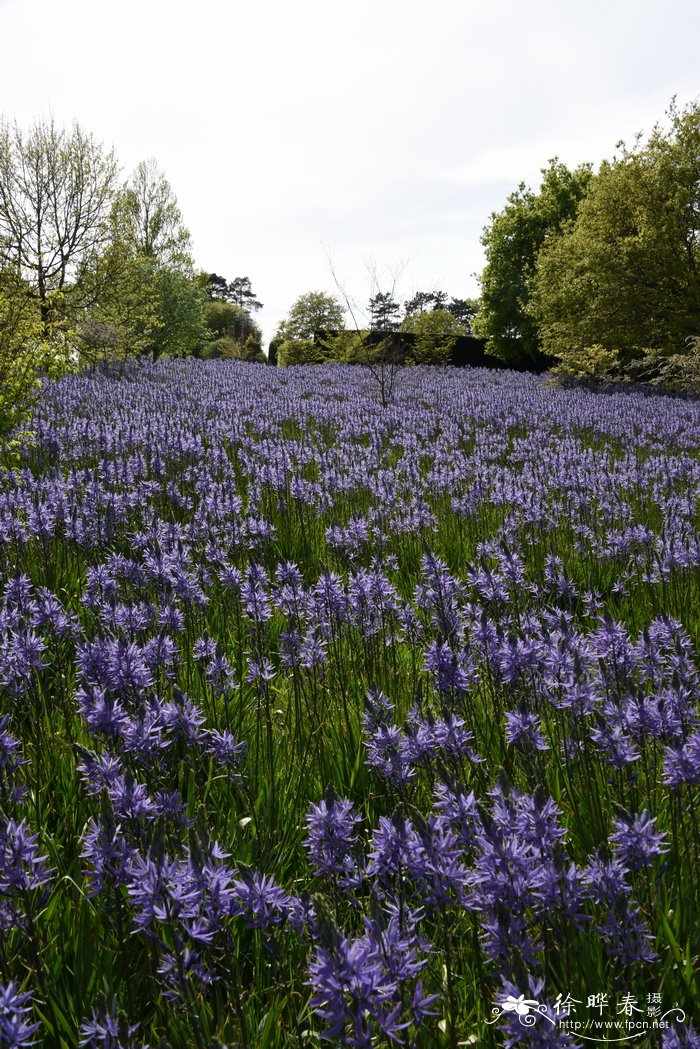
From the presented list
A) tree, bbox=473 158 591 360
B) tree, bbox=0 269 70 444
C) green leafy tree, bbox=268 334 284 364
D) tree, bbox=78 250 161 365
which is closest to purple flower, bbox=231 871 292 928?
tree, bbox=0 269 70 444

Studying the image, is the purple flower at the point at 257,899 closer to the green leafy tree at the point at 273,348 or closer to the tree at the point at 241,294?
the green leafy tree at the point at 273,348

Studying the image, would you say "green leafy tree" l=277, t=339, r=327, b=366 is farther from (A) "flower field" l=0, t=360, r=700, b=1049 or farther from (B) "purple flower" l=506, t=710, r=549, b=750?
(B) "purple flower" l=506, t=710, r=549, b=750

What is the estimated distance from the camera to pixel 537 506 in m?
6.38

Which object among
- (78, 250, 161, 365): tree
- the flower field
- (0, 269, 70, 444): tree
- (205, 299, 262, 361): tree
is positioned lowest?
the flower field

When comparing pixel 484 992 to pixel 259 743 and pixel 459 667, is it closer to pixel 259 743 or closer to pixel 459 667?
pixel 459 667

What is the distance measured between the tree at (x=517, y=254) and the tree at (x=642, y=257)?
11.4 meters

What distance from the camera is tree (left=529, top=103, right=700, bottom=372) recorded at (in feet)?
82.5

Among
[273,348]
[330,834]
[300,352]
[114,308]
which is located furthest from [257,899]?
[273,348]

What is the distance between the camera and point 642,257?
83.8 ft

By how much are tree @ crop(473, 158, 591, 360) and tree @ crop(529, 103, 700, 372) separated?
11384 millimetres

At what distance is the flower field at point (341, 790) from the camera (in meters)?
1.54

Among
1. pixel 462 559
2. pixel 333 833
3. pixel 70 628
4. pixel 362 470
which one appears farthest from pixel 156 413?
pixel 333 833

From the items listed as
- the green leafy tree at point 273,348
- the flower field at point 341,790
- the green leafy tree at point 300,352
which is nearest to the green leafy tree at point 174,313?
the green leafy tree at point 300,352

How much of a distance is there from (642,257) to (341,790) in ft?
89.3
